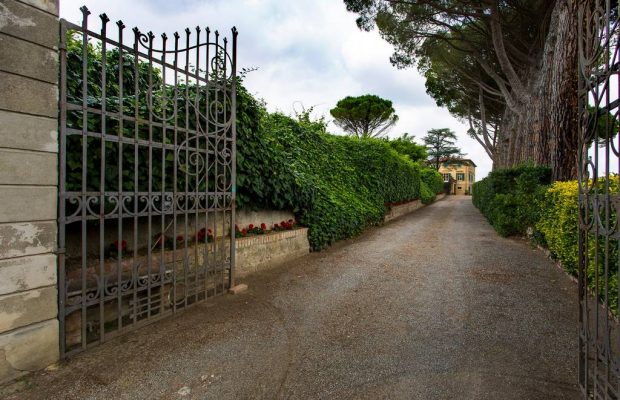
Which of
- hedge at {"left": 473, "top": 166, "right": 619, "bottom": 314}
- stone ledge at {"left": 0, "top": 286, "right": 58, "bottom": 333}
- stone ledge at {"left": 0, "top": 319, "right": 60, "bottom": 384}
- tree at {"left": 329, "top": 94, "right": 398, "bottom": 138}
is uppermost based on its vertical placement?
tree at {"left": 329, "top": 94, "right": 398, "bottom": 138}

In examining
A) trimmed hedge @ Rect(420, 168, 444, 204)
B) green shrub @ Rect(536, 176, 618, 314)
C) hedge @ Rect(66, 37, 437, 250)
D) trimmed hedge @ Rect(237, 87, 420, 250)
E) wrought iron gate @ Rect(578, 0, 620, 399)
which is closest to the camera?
wrought iron gate @ Rect(578, 0, 620, 399)

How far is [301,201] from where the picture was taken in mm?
6184

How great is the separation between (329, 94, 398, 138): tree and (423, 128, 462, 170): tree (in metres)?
27.5

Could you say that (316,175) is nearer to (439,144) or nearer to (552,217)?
(552,217)

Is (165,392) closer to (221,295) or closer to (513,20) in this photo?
(221,295)

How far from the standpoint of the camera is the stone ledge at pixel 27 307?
7.07ft

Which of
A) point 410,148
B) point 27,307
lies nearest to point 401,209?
point 27,307

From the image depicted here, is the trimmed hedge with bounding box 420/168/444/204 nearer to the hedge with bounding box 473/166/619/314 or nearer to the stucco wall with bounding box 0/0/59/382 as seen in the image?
the hedge with bounding box 473/166/619/314

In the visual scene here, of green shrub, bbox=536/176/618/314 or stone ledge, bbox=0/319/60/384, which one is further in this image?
green shrub, bbox=536/176/618/314

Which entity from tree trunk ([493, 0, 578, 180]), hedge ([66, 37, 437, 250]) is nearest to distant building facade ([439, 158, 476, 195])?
hedge ([66, 37, 437, 250])

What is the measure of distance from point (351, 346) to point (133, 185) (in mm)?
2692

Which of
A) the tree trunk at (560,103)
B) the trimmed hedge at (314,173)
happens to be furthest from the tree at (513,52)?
the trimmed hedge at (314,173)

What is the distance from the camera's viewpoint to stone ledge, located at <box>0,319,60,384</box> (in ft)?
7.07

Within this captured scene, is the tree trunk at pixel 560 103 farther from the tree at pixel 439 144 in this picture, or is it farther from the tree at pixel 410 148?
the tree at pixel 439 144
